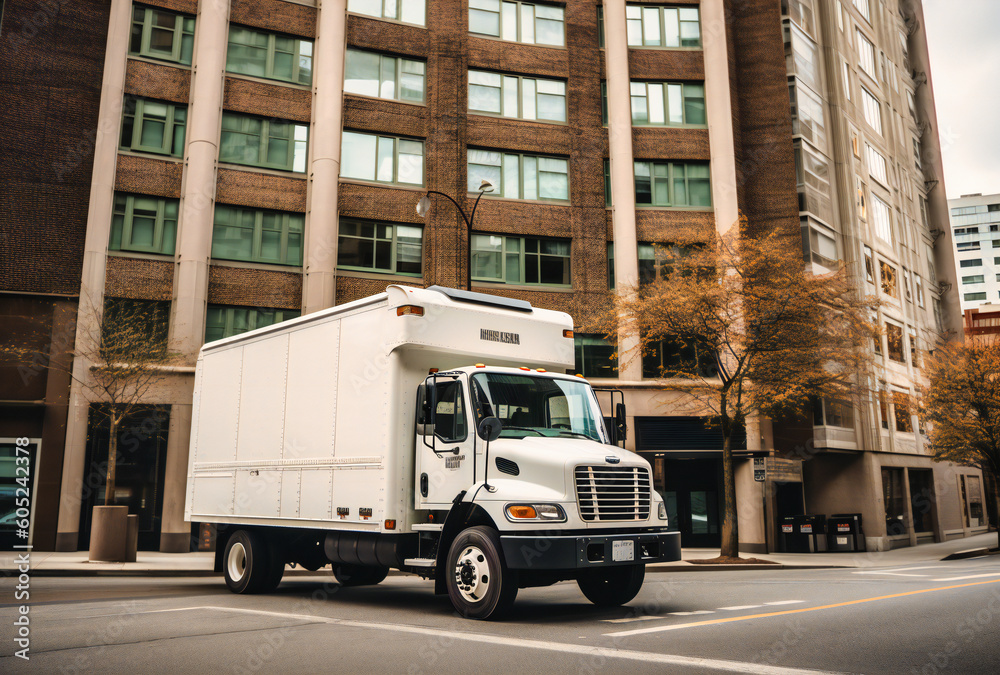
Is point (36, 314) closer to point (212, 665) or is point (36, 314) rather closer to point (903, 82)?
point (212, 665)

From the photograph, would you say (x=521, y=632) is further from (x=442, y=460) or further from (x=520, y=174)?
(x=520, y=174)

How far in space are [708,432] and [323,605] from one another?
2006 centimetres

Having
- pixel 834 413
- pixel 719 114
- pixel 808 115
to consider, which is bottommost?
pixel 834 413

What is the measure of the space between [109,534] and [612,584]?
42.4 feet

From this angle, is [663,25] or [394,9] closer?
[394,9]

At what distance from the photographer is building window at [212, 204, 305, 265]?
2662 cm

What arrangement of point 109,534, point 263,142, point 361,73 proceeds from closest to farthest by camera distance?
point 109,534 < point 263,142 < point 361,73

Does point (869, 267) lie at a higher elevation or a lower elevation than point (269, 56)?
lower

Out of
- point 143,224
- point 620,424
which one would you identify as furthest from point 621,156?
point 620,424

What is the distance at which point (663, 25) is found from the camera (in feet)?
105

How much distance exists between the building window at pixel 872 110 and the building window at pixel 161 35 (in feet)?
103

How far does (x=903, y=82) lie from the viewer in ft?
156

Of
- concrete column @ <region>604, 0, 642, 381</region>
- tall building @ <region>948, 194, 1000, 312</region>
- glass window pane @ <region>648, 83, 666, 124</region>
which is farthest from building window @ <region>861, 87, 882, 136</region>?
tall building @ <region>948, 194, 1000, 312</region>

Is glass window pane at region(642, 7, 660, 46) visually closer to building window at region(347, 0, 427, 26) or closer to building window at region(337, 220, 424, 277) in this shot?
building window at region(347, 0, 427, 26)
